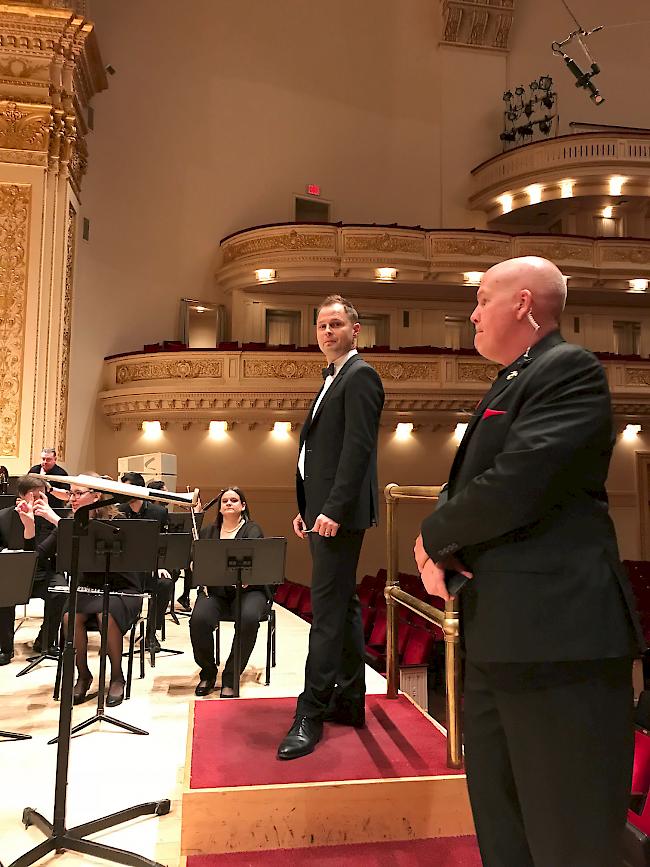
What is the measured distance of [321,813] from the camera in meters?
2.14

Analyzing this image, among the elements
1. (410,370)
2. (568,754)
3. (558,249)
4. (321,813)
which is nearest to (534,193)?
(558,249)

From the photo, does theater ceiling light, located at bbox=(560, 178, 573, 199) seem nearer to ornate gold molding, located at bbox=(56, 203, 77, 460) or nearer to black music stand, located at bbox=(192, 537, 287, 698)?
ornate gold molding, located at bbox=(56, 203, 77, 460)

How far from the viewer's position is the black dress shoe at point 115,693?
4188 millimetres

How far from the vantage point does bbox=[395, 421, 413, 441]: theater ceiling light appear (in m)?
13.3

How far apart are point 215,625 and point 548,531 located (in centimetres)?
361

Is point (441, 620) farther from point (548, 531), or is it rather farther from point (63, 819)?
point (63, 819)

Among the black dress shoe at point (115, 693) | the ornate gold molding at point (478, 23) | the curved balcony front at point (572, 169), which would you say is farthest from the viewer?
the ornate gold molding at point (478, 23)

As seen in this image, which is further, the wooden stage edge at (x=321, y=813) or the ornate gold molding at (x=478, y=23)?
the ornate gold molding at (x=478, y=23)

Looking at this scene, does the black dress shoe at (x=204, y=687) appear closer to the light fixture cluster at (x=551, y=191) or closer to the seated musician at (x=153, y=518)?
the seated musician at (x=153, y=518)

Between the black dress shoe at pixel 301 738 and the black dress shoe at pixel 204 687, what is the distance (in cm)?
217

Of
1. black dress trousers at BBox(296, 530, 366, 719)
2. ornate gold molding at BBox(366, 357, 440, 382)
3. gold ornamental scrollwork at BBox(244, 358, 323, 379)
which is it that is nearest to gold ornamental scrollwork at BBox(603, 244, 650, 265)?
ornate gold molding at BBox(366, 357, 440, 382)

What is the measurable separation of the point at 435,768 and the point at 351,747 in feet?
1.00

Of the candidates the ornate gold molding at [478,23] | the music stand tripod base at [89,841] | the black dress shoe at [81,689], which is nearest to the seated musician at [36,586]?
the black dress shoe at [81,689]

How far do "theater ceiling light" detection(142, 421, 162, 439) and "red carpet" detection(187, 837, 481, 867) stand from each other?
442 inches
